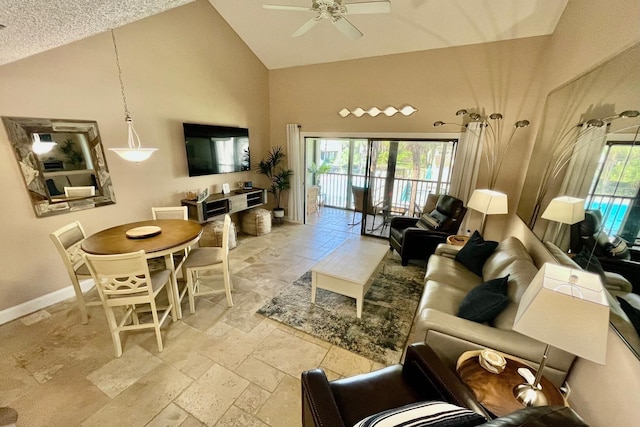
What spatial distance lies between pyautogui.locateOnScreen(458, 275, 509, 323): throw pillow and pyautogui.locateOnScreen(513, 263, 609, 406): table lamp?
0.59 m

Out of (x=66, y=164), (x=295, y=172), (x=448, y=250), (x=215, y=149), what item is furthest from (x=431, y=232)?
(x=66, y=164)

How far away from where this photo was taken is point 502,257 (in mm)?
2410

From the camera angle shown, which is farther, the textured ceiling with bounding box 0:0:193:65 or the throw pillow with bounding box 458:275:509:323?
the throw pillow with bounding box 458:275:509:323

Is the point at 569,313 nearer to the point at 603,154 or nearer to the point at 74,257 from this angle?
the point at 603,154

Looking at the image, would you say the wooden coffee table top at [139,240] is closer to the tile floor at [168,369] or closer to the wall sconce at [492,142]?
the tile floor at [168,369]

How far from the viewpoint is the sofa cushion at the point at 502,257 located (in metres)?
2.25

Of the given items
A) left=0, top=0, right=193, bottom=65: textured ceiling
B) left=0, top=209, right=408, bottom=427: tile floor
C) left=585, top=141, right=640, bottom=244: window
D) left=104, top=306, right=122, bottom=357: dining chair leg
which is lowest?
left=0, top=209, right=408, bottom=427: tile floor

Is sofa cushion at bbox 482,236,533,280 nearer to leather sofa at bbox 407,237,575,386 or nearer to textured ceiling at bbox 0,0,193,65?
leather sofa at bbox 407,237,575,386

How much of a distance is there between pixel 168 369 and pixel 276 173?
419 centimetres

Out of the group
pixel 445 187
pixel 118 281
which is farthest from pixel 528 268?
pixel 118 281

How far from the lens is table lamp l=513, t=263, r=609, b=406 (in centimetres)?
98

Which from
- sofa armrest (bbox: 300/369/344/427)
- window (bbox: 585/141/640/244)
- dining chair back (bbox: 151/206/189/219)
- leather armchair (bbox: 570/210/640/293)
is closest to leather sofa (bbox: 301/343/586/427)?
sofa armrest (bbox: 300/369/344/427)

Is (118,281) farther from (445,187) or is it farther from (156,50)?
(445,187)

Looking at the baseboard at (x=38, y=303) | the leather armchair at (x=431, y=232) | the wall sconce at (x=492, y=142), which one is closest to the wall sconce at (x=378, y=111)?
the wall sconce at (x=492, y=142)
